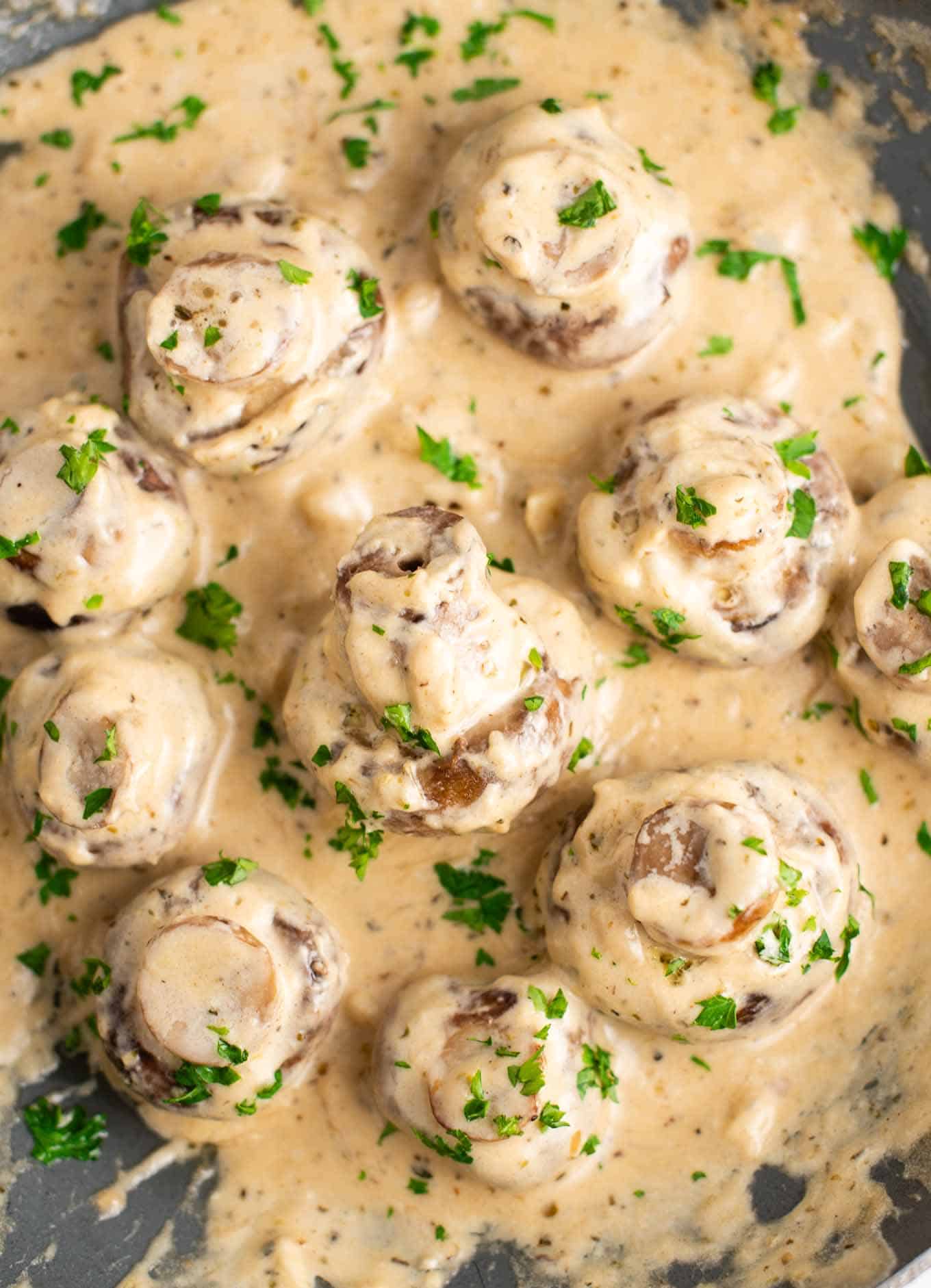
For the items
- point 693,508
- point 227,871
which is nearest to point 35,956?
point 227,871

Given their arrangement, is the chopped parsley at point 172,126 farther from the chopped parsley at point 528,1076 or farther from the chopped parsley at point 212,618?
the chopped parsley at point 528,1076

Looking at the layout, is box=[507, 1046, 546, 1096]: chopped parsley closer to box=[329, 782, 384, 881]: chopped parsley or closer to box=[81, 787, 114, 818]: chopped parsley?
box=[329, 782, 384, 881]: chopped parsley

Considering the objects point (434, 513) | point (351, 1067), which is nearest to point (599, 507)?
point (434, 513)

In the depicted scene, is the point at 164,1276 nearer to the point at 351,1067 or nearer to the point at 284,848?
the point at 351,1067

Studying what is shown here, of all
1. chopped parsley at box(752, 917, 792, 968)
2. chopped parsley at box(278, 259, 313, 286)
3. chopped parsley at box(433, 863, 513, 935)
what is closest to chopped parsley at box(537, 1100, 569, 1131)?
chopped parsley at box(433, 863, 513, 935)

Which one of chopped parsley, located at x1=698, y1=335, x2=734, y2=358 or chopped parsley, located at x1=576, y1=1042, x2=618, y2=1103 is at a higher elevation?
chopped parsley, located at x1=698, y1=335, x2=734, y2=358

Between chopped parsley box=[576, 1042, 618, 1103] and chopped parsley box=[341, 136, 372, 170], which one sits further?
chopped parsley box=[341, 136, 372, 170]
